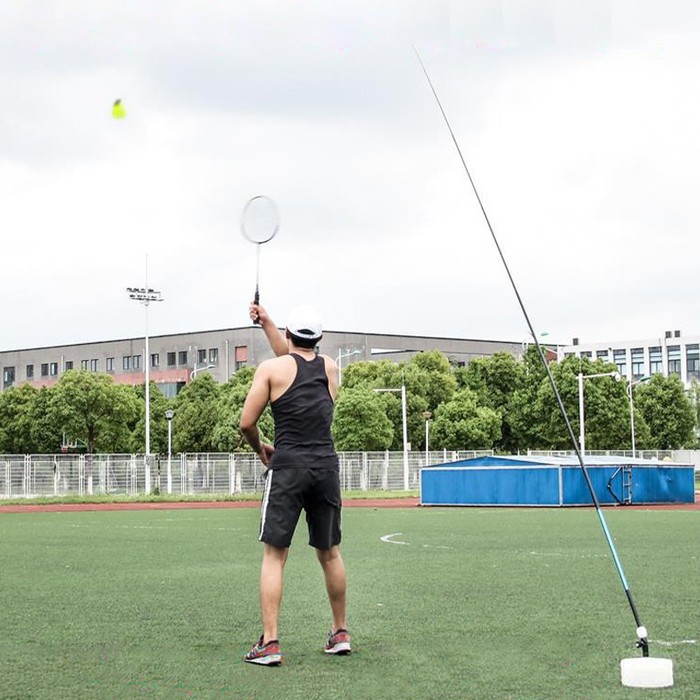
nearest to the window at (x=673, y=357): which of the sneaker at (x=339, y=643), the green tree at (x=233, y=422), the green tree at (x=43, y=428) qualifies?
the green tree at (x=233, y=422)

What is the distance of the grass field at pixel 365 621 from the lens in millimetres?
5992

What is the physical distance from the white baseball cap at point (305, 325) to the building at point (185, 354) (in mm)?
91674

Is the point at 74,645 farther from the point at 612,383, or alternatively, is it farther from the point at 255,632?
the point at 612,383

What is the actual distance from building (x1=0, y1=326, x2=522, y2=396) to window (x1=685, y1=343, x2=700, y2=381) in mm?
28266

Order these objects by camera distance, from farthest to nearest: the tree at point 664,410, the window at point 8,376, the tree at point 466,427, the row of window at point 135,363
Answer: the window at point 8,376, the row of window at point 135,363, the tree at point 664,410, the tree at point 466,427

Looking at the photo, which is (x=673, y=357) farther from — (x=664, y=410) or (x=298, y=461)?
(x=298, y=461)

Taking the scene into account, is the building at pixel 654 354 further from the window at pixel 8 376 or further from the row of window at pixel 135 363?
the window at pixel 8 376

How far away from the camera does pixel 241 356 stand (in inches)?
4026

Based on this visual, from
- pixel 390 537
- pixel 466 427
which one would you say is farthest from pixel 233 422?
pixel 390 537

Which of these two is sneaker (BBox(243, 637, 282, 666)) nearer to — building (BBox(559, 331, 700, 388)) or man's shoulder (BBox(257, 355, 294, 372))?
man's shoulder (BBox(257, 355, 294, 372))

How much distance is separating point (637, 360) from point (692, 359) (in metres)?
7.98

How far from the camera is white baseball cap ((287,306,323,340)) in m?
7.11

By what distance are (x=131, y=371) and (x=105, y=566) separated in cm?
9823

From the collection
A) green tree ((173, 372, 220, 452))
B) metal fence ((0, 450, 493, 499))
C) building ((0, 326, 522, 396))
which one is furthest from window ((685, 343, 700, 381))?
metal fence ((0, 450, 493, 499))
